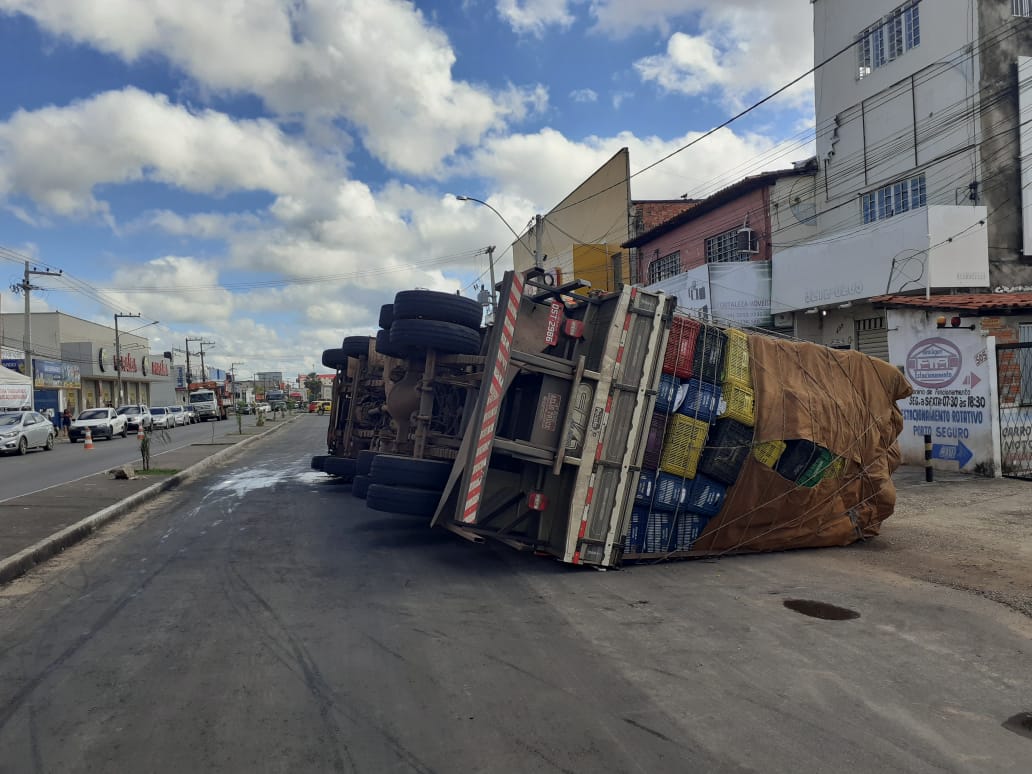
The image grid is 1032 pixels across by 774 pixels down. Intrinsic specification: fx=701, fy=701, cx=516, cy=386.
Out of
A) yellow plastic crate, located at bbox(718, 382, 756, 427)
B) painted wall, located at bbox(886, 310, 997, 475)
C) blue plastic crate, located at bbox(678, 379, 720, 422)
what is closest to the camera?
blue plastic crate, located at bbox(678, 379, 720, 422)

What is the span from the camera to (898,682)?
13.4 ft

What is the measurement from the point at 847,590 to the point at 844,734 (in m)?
2.90

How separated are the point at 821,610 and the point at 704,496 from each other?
1795 mm

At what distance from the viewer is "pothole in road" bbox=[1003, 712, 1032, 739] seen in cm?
348

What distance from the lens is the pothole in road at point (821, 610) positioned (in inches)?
209

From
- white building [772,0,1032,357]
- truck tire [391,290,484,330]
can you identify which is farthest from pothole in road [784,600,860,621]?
white building [772,0,1032,357]

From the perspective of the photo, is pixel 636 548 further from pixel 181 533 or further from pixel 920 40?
pixel 920 40

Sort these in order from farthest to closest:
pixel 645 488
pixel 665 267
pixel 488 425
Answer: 1. pixel 665 267
2. pixel 645 488
3. pixel 488 425

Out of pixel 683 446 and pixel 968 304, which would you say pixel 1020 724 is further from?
pixel 968 304

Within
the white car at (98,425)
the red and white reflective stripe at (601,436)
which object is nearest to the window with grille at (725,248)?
the red and white reflective stripe at (601,436)

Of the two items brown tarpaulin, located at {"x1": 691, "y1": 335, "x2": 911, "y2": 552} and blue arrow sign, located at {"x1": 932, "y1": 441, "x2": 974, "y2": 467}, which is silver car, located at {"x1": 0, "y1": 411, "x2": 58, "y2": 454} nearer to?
brown tarpaulin, located at {"x1": 691, "y1": 335, "x2": 911, "y2": 552}

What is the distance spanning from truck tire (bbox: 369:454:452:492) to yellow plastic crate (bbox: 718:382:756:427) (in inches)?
113

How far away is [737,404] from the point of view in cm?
714

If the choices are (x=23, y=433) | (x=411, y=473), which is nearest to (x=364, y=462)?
(x=411, y=473)
